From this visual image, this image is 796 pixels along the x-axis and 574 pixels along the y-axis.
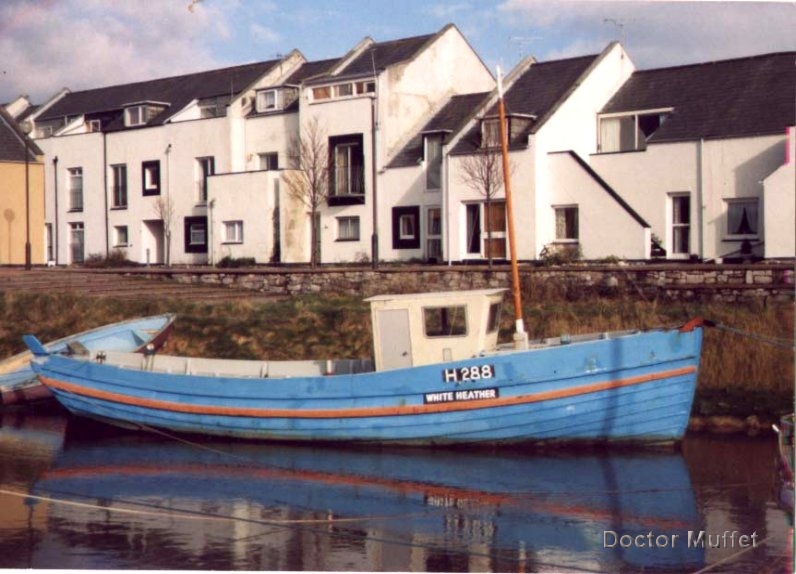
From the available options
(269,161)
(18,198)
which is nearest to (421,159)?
(269,161)

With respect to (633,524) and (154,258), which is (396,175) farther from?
(633,524)

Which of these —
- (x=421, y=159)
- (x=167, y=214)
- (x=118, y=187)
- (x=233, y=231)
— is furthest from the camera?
(x=118, y=187)

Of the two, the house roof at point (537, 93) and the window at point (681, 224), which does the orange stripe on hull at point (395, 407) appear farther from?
the house roof at point (537, 93)

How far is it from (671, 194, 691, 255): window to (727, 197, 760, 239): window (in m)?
0.94

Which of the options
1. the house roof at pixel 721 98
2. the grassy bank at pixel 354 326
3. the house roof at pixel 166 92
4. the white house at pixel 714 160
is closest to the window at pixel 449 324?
the grassy bank at pixel 354 326

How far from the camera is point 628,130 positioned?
27578 mm

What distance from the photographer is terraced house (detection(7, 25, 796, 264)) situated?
24.5 m

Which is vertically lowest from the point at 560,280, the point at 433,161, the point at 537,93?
the point at 560,280

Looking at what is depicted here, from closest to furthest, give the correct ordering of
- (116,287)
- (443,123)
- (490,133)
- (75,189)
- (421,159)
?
(116,287) < (490,133) < (421,159) < (443,123) < (75,189)

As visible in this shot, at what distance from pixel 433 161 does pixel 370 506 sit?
19.1m

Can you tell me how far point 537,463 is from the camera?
12.3 metres

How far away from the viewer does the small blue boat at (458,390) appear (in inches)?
490

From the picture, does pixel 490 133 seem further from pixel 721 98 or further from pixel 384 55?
pixel 384 55

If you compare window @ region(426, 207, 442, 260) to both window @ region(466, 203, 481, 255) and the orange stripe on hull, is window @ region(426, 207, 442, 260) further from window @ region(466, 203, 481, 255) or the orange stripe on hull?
the orange stripe on hull
